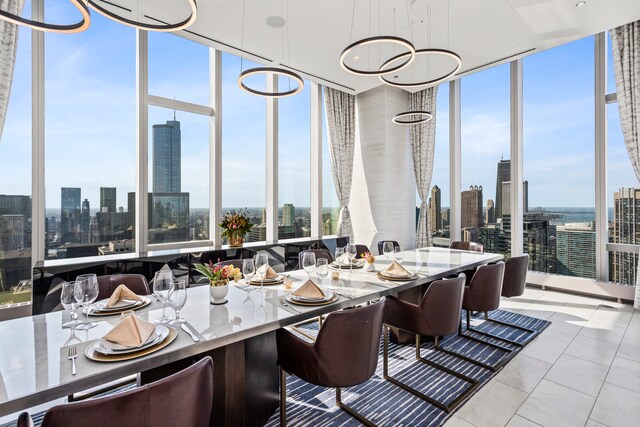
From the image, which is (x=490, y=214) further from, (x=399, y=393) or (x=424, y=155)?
(x=399, y=393)

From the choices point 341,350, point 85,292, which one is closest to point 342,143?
point 341,350

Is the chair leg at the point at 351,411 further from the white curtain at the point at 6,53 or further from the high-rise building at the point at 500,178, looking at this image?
the high-rise building at the point at 500,178

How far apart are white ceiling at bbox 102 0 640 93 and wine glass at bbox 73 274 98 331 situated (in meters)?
3.23

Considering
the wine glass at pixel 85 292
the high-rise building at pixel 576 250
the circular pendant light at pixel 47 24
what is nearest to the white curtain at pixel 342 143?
the high-rise building at pixel 576 250

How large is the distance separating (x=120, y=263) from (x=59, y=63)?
2442mm

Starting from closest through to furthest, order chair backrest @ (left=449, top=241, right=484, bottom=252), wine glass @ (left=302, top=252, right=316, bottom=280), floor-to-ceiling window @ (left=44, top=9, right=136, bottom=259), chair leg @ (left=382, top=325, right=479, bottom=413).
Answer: chair leg @ (left=382, top=325, right=479, bottom=413) < wine glass @ (left=302, top=252, right=316, bottom=280) < floor-to-ceiling window @ (left=44, top=9, right=136, bottom=259) < chair backrest @ (left=449, top=241, right=484, bottom=252)

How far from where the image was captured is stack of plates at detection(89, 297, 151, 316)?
167cm

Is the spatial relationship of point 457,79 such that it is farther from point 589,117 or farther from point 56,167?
point 56,167

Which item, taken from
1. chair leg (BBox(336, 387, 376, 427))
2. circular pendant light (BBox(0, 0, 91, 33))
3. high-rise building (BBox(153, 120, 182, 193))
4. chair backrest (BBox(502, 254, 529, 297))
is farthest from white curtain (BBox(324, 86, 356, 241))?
circular pendant light (BBox(0, 0, 91, 33))

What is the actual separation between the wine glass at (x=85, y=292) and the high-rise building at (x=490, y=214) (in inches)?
234

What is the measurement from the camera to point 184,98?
4.49 metres

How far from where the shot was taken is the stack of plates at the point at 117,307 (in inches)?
65.8

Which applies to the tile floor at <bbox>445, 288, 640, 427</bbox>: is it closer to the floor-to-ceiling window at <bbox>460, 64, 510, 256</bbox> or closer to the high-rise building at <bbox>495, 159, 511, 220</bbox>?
the floor-to-ceiling window at <bbox>460, 64, 510, 256</bbox>

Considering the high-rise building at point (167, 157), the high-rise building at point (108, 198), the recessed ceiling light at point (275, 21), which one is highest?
the recessed ceiling light at point (275, 21)
